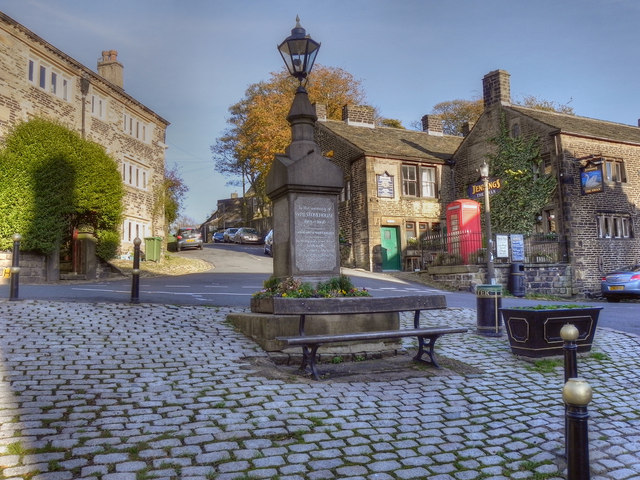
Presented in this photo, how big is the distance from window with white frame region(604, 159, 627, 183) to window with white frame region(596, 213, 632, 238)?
178 cm

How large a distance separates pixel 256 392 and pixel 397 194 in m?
23.0

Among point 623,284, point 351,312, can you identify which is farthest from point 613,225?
point 351,312

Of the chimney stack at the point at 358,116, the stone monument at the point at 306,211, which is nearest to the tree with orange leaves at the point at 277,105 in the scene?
the chimney stack at the point at 358,116

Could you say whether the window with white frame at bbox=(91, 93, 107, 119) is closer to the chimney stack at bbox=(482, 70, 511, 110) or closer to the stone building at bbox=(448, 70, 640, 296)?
the stone building at bbox=(448, 70, 640, 296)

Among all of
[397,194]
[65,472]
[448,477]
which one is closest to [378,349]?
[448,477]

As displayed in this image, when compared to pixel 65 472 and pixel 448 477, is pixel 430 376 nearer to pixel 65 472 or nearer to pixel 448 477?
pixel 448 477

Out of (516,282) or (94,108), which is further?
(94,108)

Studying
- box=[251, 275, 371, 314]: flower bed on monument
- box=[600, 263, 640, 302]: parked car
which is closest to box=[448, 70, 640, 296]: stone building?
box=[600, 263, 640, 302]: parked car

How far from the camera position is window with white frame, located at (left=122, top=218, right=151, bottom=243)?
1110 inches

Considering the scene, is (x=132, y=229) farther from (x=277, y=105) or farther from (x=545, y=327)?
(x=545, y=327)

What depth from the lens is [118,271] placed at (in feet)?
71.3

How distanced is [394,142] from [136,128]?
48.8ft

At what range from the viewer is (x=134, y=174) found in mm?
29938

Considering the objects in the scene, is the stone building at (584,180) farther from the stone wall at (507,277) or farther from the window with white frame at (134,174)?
the window with white frame at (134,174)
